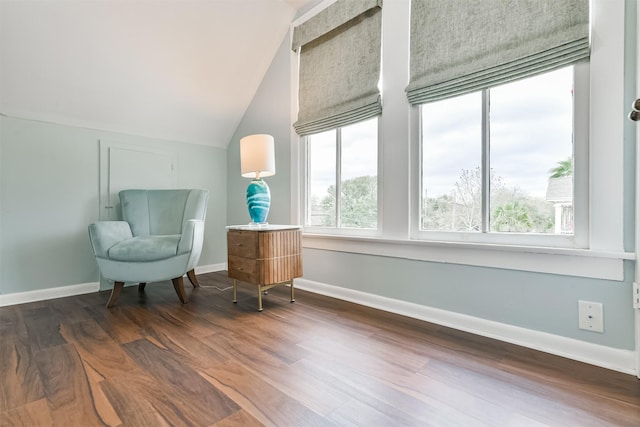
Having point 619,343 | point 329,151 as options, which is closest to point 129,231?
point 329,151

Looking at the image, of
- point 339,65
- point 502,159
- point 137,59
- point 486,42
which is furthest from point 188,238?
point 486,42

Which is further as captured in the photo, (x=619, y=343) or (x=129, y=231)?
(x=129, y=231)

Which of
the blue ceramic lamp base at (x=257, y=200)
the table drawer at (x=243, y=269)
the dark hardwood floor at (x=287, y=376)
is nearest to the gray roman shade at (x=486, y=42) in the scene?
the blue ceramic lamp base at (x=257, y=200)

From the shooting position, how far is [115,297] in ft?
7.02

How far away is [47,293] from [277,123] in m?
2.36

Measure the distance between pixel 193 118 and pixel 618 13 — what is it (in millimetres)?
3105

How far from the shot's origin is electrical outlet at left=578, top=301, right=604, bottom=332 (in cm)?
128

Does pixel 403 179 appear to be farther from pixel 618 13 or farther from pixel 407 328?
pixel 618 13

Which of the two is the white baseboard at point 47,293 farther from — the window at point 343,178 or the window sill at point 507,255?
the window sill at point 507,255

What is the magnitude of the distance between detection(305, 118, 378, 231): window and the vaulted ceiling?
3.51ft

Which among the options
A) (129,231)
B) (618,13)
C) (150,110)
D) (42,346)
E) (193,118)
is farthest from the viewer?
(193,118)

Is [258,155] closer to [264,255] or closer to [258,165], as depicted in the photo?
[258,165]

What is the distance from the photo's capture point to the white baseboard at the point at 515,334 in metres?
1.25

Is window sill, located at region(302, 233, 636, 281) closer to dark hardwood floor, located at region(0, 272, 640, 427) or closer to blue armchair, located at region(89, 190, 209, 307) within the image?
dark hardwood floor, located at region(0, 272, 640, 427)
